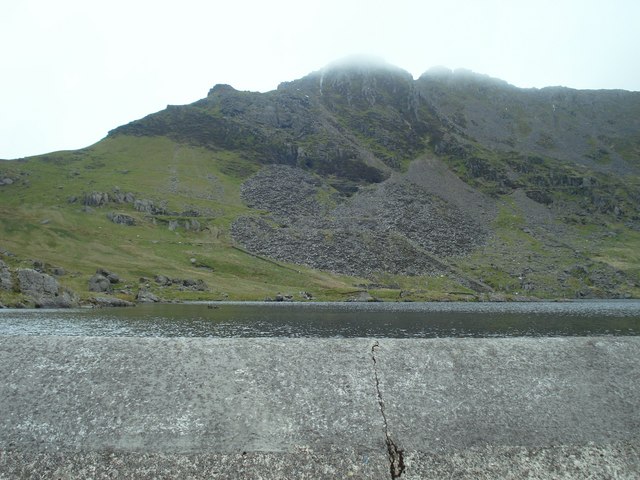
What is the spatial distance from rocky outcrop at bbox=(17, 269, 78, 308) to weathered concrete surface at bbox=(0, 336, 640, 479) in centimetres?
9511

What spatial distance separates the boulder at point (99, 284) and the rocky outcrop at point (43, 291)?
1320 cm

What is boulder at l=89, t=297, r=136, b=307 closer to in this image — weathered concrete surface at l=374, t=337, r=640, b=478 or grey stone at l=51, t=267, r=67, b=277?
grey stone at l=51, t=267, r=67, b=277

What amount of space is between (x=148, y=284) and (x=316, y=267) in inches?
2507

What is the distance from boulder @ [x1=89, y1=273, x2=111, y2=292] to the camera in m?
111

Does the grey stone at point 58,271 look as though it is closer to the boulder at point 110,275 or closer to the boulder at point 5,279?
the boulder at point 110,275

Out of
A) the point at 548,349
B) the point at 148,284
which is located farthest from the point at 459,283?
the point at 548,349

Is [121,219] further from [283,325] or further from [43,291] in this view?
[283,325]

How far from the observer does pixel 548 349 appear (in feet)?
29.5

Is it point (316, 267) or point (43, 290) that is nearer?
point (43, 290)

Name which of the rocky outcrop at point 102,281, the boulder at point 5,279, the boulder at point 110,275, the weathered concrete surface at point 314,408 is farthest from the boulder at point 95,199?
the weathered concrete surface at point 314,408

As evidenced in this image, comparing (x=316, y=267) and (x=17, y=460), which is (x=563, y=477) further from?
(x=316, y=267)

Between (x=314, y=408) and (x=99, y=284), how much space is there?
116 m

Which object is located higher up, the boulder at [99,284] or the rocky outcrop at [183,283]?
the boulder at [99,284]

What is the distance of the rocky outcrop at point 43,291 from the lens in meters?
91.2
